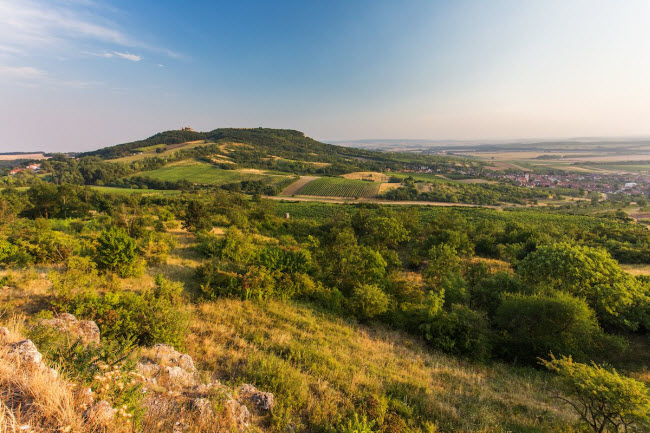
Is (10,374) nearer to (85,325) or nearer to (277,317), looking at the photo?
(85,325)

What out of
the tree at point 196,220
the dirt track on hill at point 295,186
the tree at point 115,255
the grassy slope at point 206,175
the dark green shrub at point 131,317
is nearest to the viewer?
the dark green shrub at point 131,317

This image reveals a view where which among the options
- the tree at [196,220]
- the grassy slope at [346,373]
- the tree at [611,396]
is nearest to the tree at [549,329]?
the grassy slope at [346,373]

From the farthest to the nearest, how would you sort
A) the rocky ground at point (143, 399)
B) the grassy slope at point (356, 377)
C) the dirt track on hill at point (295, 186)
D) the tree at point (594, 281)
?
the dirt track on hill at point (295, 186), the tree at point (594, 281), the grassy slope at point (356, 377), the rocky ground at point (143, 399)

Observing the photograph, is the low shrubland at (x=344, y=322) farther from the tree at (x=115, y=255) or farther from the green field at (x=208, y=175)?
the green field at (x=208, y=175)

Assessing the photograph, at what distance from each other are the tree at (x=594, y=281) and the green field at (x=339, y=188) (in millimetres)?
92581

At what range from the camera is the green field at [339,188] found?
110 m

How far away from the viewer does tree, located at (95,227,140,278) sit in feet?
47.0

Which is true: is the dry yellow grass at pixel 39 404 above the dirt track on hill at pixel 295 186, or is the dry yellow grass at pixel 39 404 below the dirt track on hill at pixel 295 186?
above

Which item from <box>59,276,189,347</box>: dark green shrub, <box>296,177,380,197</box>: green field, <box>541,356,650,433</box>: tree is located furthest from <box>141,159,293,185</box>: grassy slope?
<box>541,356,650,433</box>: tree

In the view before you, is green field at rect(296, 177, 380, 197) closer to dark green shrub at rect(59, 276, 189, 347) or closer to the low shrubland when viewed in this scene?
the low shrubland

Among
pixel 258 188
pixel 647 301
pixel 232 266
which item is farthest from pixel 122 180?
pixel 647 301

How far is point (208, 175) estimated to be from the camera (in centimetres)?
12412

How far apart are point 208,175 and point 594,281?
132 m

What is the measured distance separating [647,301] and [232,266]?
2490 cm
